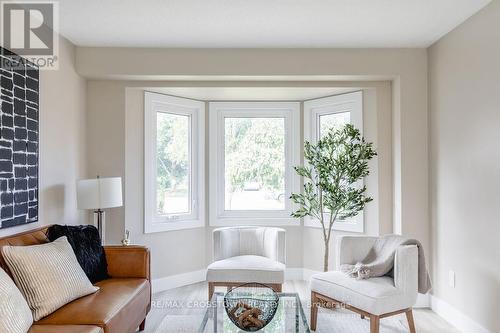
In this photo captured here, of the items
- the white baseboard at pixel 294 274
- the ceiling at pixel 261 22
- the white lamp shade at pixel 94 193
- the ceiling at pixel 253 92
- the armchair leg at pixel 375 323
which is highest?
the ceiling at pixel 261 22

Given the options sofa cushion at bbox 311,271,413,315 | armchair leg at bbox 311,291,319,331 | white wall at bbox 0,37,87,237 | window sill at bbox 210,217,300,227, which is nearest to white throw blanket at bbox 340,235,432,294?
sofa cushion at bbox 311,271,413,315

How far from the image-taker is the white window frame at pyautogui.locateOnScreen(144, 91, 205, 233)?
4180 mm

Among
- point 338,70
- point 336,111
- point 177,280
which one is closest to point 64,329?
point 177,280

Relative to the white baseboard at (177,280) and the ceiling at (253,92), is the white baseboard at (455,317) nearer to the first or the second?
the ceiling at (253,92)

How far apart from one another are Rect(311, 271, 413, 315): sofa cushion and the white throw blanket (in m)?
0.06

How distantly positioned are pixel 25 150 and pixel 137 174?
1.34 metres

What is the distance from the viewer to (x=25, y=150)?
9.48 ft

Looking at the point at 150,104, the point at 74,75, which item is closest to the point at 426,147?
the point at 150,104

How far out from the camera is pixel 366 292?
9.04ft

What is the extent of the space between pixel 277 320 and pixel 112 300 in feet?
3.48

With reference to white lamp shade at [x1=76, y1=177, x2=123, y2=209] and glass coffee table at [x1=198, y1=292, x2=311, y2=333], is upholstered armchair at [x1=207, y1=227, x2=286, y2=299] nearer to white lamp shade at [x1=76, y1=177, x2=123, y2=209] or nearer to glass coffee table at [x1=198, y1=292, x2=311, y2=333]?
glass coffee table at [x1=198, y1=292, x2=311, y2=333]

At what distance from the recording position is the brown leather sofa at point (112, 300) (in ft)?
7.05

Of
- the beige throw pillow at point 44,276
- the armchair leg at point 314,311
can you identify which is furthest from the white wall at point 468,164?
the beige throw pillow at point 44,276

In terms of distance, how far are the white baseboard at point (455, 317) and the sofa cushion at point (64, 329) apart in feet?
9.01
